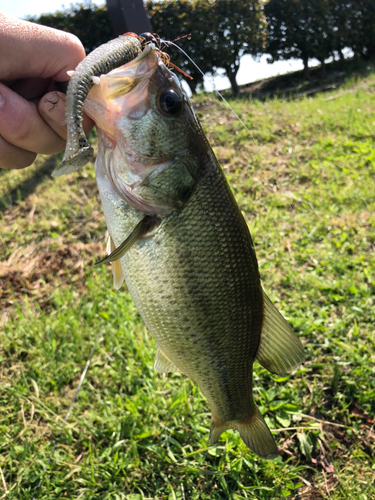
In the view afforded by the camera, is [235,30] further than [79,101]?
Yes

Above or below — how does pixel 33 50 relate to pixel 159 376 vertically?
above

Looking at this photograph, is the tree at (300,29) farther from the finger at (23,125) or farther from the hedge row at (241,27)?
the finger at (23,125)

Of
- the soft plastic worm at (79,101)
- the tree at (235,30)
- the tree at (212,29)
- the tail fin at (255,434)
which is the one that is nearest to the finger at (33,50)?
the soft plastic worm at (79,101)

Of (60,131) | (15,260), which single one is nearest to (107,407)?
(60,131)

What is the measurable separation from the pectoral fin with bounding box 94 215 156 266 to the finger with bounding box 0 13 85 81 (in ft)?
2.57

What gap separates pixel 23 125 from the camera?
1.60m

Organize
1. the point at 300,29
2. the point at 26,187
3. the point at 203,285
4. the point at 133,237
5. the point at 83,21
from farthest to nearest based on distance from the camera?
the point at 300,29
the point at 83,21
the point at 26,187
the point at 203,285
the point at 133,237

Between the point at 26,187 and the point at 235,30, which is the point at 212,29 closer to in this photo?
the point at 235,30

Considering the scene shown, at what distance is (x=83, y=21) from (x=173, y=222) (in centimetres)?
1186

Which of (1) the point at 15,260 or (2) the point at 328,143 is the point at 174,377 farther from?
(2) the point at 328,143

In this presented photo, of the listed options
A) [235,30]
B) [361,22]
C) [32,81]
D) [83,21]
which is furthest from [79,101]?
[361,22]

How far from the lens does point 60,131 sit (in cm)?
169

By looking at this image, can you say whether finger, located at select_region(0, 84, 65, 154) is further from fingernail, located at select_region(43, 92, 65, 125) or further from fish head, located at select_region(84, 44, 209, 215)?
fish head, located at select_region(84, 44, 209, 215)

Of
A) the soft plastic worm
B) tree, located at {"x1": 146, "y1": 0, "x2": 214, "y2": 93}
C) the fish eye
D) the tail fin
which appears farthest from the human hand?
tree, located at {"x1": 146, "y1": 0, "x2": 214, "y2": 93}
